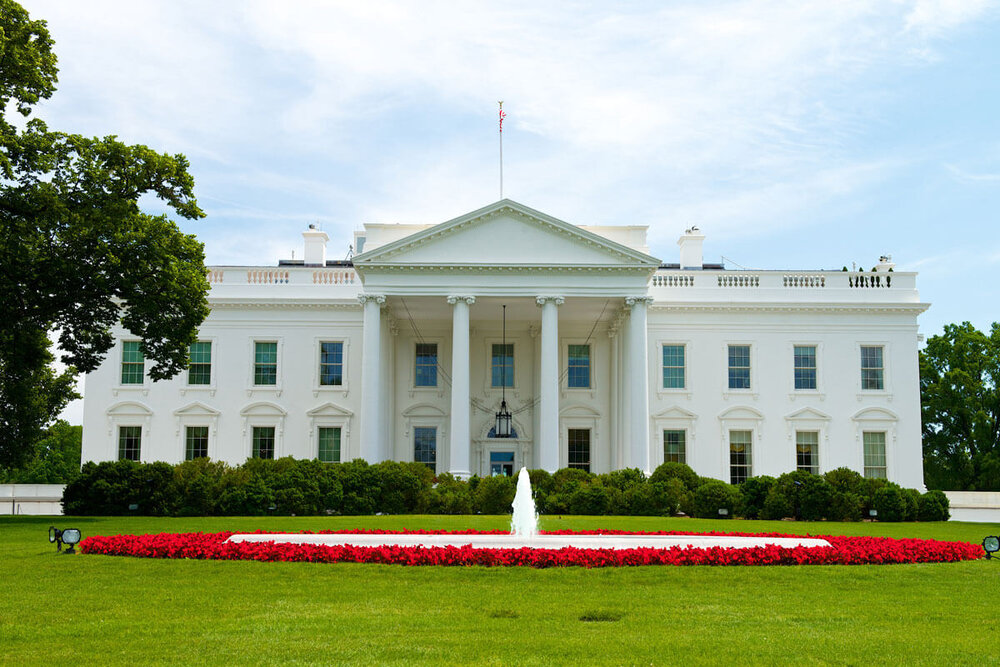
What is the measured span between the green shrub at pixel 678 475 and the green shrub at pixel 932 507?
22.3ft

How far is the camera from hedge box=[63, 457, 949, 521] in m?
29.9

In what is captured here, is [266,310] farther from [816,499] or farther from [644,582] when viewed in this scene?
[644,582]

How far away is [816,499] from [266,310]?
24.3m

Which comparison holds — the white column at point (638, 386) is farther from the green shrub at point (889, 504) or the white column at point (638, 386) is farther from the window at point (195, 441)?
the window at point (195, 441)

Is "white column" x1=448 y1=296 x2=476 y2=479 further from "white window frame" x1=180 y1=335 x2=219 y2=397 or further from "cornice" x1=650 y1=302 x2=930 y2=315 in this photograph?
"white window frame" x1=180 y1=335 x2=219 y2=397

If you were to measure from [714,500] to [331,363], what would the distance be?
62.9 ft

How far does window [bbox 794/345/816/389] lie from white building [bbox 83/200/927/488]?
6 cm

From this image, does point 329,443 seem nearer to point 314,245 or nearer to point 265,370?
point 265,370

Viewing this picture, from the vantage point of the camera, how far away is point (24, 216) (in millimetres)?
25422

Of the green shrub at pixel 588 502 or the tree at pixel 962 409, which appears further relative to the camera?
the tree at pixel 962 409

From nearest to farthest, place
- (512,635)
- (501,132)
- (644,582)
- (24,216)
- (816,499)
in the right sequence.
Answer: (512,635)
(644,582)
(24,216)
(816,499)
(501,132)

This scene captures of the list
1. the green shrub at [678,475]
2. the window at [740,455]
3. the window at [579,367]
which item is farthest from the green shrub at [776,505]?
the window at [579,367]

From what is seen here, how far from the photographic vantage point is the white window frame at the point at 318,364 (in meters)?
43.0

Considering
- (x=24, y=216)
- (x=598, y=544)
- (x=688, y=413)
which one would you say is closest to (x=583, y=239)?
(x=688, y=413)
